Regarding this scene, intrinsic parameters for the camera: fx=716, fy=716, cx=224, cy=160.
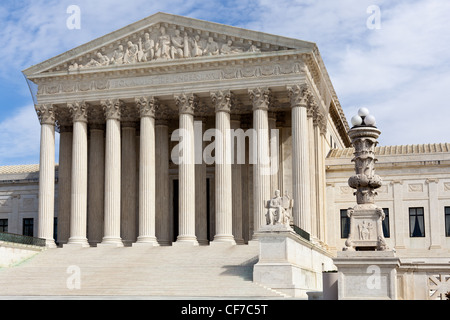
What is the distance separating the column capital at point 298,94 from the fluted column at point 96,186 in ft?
58.4

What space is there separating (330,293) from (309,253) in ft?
66.2

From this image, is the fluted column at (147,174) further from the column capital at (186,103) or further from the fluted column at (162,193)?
the fluted column at (162,193)

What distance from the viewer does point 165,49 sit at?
54.3 meters

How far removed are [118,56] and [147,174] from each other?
9.56m

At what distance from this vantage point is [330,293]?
26.7 m

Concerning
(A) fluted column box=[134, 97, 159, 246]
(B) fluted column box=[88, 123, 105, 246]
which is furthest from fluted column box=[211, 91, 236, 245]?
(B) fluted column box=[88, 123, 105, 246]

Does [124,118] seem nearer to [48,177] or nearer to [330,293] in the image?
[48,177]

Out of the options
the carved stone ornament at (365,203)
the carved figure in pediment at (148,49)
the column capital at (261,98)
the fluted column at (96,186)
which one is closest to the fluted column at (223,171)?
the column capital at (261,98)

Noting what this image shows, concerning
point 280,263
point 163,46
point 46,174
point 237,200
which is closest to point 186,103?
point 163,46

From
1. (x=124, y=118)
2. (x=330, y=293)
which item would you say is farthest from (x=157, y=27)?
(x=330, y=293)

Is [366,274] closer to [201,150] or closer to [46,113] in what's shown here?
[201,150]

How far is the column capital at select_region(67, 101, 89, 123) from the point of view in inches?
2196

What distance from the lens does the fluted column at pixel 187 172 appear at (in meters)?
52.2
